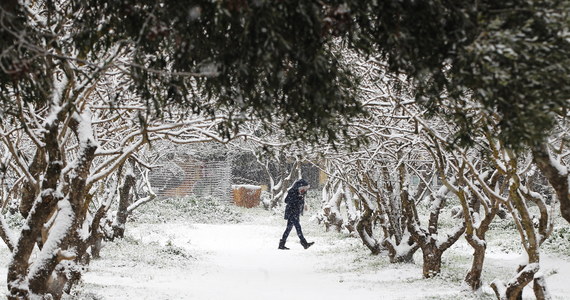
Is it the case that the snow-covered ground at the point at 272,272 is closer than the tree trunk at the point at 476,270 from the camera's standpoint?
No

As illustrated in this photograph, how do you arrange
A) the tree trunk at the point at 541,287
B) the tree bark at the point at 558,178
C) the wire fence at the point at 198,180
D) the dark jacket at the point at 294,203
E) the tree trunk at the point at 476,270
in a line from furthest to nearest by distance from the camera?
the wire fence at the point at 198,180 < the dark jacket at the point at 294,203 < the tree trunk at the point at 476,270 < the tree trunk at the point at 541,287 < the tree bark at the point at 558,178

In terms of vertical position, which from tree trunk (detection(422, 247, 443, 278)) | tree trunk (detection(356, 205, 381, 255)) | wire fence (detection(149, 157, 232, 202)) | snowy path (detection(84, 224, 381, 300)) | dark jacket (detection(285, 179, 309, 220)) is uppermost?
wire fence (detection(149, 157, 232, 202))

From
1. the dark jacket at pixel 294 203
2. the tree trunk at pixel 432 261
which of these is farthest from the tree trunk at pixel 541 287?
the dark jacket at pixel 294 203

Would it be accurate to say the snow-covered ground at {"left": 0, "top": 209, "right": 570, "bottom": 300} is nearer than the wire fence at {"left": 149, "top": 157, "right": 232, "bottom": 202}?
Yes

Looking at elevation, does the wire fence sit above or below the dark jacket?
above

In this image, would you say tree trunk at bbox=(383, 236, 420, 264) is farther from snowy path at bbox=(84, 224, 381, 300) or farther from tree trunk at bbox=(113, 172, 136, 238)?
tree trunk at bbox=(113, 172, 136, 238)

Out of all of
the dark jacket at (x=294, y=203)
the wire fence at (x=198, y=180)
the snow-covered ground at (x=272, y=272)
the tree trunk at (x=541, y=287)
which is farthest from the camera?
the wire fence at (x=198, y=180)

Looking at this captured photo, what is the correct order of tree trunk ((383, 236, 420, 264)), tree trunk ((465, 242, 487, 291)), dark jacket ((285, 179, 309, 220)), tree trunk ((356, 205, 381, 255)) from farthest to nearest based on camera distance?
dark jacket ((285, 179, 309, 220))
tree trunk ((356, 205, 381, 255))
tree trunk ((383, 236, 420, 264))
tree trunk ((465, 242, 487, 291))

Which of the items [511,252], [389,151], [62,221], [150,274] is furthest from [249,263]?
[62,221]

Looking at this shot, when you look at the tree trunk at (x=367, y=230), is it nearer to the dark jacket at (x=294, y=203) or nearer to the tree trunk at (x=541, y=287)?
the dark jacket at (x=294, y=203)

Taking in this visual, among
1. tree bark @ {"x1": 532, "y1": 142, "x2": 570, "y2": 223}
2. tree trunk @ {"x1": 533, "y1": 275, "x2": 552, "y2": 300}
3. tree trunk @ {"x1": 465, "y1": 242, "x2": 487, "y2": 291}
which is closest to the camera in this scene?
tree bark @ {"x1": 532, "y1": 142, "x2": 570, "y2": 223}

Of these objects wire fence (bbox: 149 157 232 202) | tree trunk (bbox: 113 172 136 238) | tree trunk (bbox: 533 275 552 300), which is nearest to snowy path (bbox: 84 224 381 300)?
tree trunk (bbox: 113 172 136 238)

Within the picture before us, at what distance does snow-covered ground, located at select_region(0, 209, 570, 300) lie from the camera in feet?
36.1

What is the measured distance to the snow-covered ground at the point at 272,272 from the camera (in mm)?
11000
